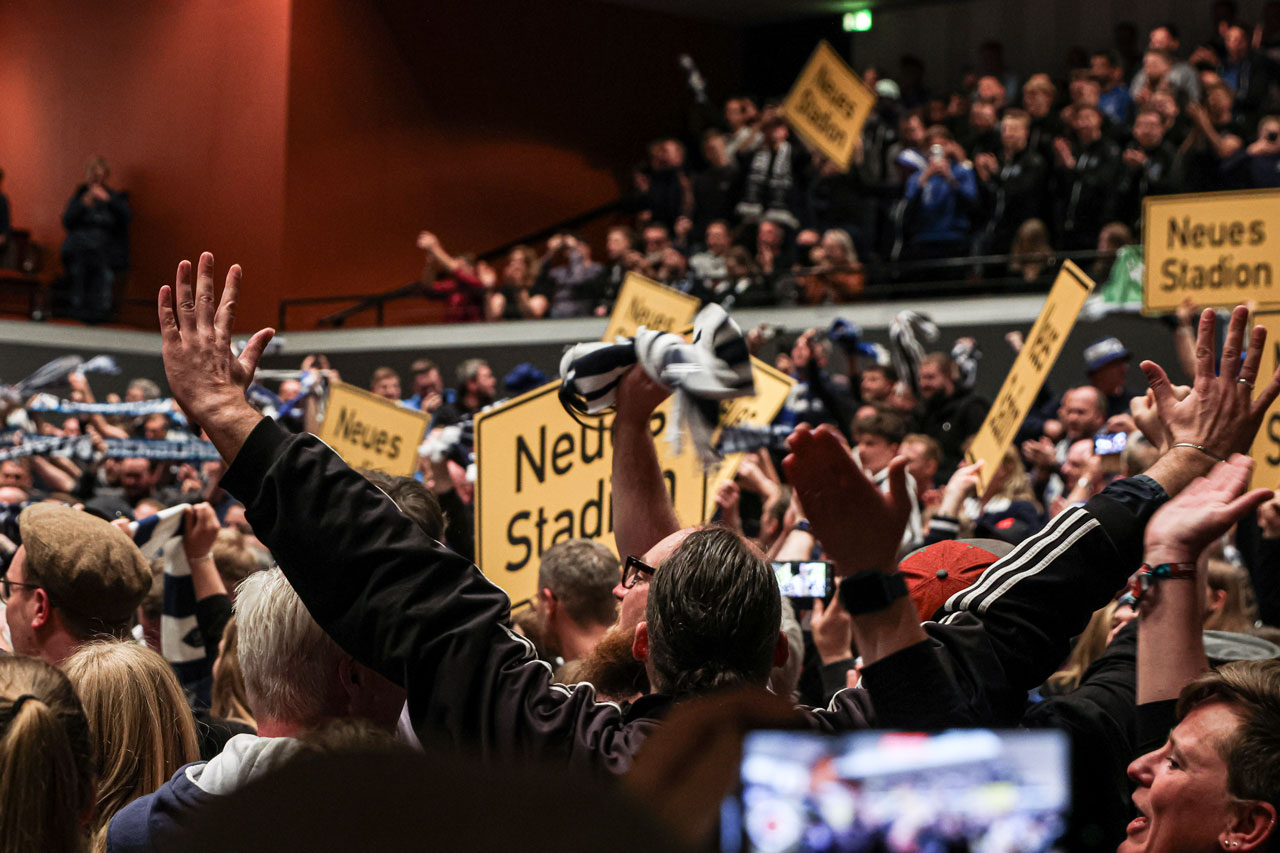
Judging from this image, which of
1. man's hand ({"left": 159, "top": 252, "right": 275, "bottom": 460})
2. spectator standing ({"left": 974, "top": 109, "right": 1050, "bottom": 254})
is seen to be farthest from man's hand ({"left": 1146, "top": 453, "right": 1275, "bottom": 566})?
spectator standing ({"left": 974, "top": 109, "right": 1050, "bottom": 254})

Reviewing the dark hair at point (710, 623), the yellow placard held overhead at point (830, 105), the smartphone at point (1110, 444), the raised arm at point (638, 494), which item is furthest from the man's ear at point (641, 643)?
the yellow placard held overhead at point (830, 105)

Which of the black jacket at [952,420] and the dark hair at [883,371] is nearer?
the black jacket at [952,420]

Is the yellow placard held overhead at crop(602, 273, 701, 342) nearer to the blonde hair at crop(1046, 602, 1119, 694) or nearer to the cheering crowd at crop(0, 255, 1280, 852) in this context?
the blonde hair at crop(1046, 602, 1119, 694)

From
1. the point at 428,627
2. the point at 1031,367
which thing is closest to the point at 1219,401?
the point at 428,627

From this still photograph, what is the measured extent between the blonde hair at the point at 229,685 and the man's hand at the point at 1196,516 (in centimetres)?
204

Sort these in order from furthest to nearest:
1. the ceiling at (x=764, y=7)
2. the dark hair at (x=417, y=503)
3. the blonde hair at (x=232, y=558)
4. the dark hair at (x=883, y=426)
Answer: the ceiling at (x=764, y=7)
the dark hair at (x=883, y=426)
the blonde hair at (x=232, y=558)
the dark hair at (x=417, y=503)

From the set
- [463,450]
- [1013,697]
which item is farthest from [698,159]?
[1013,697]

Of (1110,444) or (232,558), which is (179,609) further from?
(1110,444)

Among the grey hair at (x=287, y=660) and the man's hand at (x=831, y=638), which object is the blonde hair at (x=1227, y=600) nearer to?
the man's hand at (x=831, y=638)

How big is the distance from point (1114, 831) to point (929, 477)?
5.18 metres

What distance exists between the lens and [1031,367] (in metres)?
5.95

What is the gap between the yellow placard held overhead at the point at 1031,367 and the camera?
5.81 m

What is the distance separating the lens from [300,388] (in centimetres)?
1062

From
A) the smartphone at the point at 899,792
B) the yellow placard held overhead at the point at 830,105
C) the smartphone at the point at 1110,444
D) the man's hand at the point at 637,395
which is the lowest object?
the smartphone at the point at 1110,444
